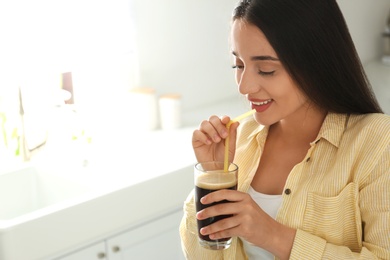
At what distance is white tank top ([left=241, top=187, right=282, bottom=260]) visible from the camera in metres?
1.59

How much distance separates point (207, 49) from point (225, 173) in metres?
1.86

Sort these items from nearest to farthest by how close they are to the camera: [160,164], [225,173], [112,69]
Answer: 1. [225,173]
2. [160,164]
3. [112,69]

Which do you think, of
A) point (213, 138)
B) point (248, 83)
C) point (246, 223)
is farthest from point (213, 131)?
point (246, 223)

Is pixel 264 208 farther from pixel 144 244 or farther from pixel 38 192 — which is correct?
pixel 38 192

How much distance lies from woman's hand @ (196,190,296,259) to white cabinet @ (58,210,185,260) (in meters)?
0.82

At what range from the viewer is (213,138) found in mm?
1641

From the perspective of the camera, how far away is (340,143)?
156 cm

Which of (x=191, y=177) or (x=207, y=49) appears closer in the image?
(x=191, y=177)

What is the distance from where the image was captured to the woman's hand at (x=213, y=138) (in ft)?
5.39

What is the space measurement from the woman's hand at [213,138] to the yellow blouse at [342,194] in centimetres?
13

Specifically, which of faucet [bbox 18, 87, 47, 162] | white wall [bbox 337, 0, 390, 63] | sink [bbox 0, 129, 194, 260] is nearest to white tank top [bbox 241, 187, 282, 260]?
sink [bbox 0, 129, 194, 260]

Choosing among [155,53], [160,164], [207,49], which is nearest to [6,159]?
[160,164]

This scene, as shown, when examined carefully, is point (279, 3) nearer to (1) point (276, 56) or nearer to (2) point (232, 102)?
(1) point (276, 56)

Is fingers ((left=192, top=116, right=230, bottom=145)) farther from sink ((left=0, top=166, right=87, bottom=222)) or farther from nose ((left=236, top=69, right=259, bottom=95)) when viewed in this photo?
sink ((left=0, top=166, right=87, bottom=222))
